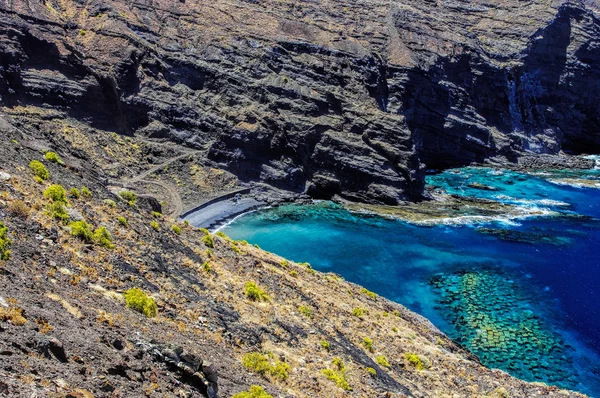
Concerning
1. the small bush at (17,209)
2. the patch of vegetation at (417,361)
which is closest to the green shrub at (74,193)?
the small bush at (17,209)

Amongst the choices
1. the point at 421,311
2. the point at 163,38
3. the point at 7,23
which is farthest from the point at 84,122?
the point at 421,311

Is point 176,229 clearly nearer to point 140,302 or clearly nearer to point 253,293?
point 253,293

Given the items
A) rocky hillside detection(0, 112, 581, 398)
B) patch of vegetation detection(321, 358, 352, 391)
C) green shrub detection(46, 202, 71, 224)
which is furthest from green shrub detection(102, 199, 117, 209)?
patch of vegetation detection(321, 358, 352, 391)

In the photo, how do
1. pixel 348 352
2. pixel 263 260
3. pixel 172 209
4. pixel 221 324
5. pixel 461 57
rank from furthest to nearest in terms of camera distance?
pixel 461 57, pixel 172 209, pixel 263 260, pixel 348 352, pixel 221 324

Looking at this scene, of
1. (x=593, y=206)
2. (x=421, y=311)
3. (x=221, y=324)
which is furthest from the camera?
(x=593, y=206)

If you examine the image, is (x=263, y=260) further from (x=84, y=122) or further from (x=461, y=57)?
(x=461, y=57)
